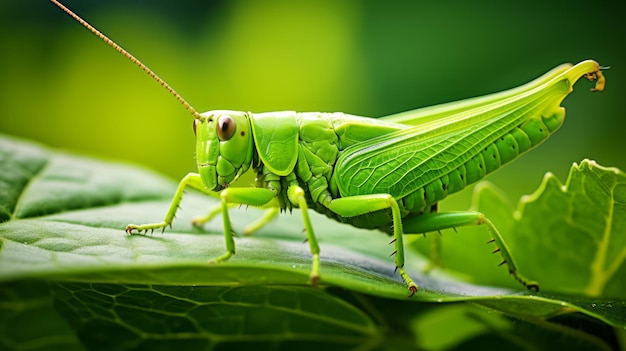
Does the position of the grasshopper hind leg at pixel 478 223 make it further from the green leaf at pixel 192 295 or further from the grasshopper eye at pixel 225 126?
the grasshopper eye at pixel 225 126


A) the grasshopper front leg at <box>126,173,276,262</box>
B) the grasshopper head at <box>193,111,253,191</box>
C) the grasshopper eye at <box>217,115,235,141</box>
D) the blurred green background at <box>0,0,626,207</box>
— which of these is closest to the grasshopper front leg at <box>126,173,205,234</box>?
the grasshopper front leg at <box>126,173,276,262</box>

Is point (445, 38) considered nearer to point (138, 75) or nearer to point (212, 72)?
point (212, 72)

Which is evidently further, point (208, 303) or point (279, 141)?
point (279, 141)

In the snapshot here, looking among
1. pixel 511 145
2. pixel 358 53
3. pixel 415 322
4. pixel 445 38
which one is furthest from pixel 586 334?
pixel 358 53

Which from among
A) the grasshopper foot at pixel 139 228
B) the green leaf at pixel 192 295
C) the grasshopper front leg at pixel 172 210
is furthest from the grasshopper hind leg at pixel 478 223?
the grasshopper foot at pixel 139 228

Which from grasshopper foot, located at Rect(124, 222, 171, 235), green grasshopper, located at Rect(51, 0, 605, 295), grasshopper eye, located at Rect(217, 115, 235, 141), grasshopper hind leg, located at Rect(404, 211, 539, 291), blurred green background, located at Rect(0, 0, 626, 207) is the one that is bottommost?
grasshopper hind leg, located at Rect(404, 211, 539, 291)

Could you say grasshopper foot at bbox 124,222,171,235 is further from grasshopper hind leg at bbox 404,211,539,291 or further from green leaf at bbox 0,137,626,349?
grasshopper hind leg at bbox 404,211,539,291

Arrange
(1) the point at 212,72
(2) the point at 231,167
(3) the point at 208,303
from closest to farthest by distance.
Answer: (3) the point at 208,303 → (2) the point at 231,167 → (1) the point at 212,72
